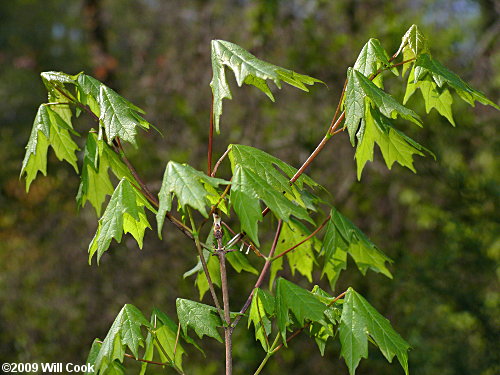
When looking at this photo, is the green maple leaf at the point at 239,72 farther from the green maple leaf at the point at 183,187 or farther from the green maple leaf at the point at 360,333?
the green maple leaf at the point at 360,333

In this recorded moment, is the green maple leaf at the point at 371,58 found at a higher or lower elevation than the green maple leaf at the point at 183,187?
higher

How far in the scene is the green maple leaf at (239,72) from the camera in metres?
1.31

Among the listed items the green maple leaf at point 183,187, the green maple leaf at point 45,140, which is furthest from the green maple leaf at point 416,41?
the green maple leaf at point 45,140

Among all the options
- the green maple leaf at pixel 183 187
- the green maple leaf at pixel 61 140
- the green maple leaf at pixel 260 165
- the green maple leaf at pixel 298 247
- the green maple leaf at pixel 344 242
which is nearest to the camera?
the green maple leaf at pixel 183 187

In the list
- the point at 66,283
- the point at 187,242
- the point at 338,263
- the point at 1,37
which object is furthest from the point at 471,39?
the point at 1,37

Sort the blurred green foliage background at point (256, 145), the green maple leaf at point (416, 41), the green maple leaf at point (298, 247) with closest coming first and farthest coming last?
1. the green maple leaf at point (416, 41)
2. the green maple leaf at point (298, 247)
3. the blurred green foliage background at point (256, 145)

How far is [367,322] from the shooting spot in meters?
1.47

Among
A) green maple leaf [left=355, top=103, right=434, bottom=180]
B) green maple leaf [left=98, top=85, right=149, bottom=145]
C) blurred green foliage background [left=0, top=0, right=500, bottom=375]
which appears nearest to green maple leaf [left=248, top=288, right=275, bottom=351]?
green maple leaf [left=355, top=103, right=434, bottom=180]

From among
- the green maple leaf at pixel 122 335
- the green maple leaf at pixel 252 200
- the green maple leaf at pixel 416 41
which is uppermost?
the green maple leaf at pixel 416 41

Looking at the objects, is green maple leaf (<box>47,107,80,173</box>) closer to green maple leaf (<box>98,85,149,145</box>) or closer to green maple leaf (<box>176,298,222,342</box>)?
green maple leaf (<box>98,85,149,145</box>)

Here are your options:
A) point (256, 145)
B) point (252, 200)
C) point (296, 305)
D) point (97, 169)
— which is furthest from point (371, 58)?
point (256, 145)

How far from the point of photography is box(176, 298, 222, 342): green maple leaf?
1.53 meters

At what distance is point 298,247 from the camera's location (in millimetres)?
1902

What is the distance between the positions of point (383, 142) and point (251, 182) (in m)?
0.41
